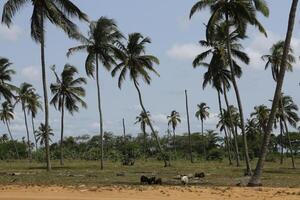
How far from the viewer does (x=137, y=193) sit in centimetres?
2075

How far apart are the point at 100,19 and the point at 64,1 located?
45.6ft

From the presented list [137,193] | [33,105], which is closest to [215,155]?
[33,105]

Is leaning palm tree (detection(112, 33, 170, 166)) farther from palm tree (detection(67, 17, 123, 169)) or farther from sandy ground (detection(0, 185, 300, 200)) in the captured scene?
sandy ground (detection(0, 185, 300, 200))

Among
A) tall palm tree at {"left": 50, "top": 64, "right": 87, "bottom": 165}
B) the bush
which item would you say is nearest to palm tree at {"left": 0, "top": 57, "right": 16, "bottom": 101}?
tall palm tree at {"left": 50, "top": 64, "right": 87, "bottom": 165}

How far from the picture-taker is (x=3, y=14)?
33.1 m

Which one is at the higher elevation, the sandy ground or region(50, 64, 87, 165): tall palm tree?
region(50, 64, 87, 165): tall palm tree

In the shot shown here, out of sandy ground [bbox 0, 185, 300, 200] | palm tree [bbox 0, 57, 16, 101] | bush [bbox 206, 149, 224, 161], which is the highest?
palm tree [bbox 0, 57, 16, 101]

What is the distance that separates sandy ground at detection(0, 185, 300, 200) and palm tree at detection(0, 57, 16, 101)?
23.4 meters

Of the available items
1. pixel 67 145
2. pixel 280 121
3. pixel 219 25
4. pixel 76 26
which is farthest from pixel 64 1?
pixel 67 145

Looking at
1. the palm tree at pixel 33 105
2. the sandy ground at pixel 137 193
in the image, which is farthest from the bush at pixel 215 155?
the sandy ground at pixel 137 193

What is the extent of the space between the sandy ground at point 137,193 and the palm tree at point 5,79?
76.8ft

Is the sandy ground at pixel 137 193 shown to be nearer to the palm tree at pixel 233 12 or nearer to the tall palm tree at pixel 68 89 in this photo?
the palm tree at pixel 233 12

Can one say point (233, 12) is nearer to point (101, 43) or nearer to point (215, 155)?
point (101, 43)

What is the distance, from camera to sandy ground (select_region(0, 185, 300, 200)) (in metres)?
19.5
